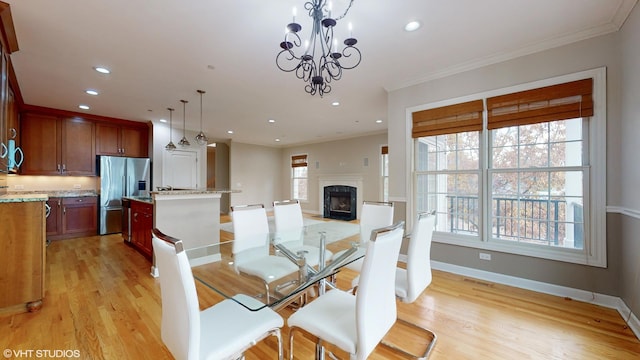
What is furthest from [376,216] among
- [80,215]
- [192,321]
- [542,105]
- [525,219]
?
[80,215]

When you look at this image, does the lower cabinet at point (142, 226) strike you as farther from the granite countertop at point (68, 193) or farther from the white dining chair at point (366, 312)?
the white dining chair at point (366, 312)

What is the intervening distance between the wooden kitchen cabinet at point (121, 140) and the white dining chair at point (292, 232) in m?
4.77

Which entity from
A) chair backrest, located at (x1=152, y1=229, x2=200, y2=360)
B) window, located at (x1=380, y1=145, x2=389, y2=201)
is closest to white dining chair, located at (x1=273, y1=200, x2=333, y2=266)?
chair backrest, located at (x1=152, y1=229, x2=200, y2=360)

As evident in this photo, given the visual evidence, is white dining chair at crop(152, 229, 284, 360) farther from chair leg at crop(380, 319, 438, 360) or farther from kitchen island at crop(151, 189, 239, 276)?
kitchen island at crop(151, 189, 239, 276)

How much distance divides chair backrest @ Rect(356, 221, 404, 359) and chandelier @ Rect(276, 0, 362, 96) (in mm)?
1282

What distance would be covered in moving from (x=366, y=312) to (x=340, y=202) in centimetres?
682

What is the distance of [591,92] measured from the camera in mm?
2430

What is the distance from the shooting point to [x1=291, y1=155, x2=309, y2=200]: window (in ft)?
29.9

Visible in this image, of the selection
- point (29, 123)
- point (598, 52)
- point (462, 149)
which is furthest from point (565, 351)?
point (29, 123)

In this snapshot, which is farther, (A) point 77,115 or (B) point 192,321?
(A) point 77,115

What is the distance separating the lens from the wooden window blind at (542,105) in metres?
2.47

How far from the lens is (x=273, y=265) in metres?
2.01

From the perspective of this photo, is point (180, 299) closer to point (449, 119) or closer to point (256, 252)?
point (256, 252)

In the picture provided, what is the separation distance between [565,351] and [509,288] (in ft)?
3.35
